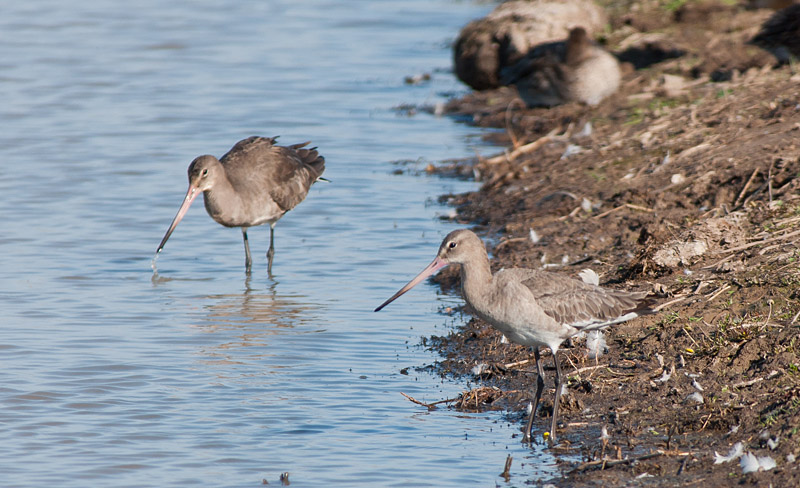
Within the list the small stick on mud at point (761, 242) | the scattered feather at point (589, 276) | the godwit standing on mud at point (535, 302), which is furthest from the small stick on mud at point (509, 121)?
the godwit standing on mud at point (535, 302)

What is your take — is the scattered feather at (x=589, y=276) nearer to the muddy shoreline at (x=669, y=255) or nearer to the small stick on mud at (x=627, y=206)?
the muddy shoreline at (x=669, y=255)

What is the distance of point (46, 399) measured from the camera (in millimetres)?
7109

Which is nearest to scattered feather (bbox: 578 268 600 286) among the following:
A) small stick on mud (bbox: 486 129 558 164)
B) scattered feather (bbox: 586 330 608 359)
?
scattered feather (bbox: 586 330 608 359)

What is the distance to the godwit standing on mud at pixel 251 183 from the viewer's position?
33.7 ft

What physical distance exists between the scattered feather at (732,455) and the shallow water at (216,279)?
37.7 inches

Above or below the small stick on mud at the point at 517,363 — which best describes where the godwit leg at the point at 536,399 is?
above

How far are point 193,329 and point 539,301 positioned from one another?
3430 millimetres

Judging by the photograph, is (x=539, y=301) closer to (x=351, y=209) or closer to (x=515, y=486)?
(x=515, y=486)

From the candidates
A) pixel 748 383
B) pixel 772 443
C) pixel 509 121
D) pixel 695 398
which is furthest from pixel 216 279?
pixel 772 443

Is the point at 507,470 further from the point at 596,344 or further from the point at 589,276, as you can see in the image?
the point at 589,276

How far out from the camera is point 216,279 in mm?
10234

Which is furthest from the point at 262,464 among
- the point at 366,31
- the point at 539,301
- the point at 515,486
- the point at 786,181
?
the point at 366,31

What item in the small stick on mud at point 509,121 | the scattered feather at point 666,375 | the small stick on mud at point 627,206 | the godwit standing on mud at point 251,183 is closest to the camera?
the scattered feather at point 666,375

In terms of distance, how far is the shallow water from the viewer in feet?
21.0
